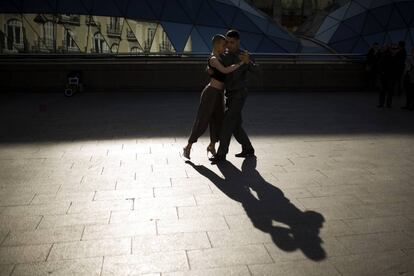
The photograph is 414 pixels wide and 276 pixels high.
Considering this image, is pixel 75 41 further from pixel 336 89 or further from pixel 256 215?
pixel 256 215

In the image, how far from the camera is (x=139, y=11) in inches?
755

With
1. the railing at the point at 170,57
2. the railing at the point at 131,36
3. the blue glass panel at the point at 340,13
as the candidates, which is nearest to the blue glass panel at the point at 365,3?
the blue glass panel at the point at 340,13

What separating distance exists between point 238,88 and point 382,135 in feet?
11.7

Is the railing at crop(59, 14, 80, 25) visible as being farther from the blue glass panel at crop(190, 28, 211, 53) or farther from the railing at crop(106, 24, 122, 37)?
the blue glass panel at crop(190, 28, 211, 53)

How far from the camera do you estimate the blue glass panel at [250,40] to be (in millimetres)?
19844

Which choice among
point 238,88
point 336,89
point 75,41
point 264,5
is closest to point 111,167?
point 238,88

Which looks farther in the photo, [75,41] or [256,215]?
[75,41]

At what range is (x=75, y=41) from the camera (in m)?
19.3

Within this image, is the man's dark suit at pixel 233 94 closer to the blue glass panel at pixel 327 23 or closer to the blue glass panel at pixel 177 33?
the blue glass panel at pixel 177 33

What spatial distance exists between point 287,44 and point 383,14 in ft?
18.8

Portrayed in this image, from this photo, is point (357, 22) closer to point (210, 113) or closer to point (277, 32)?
point (277, 32)

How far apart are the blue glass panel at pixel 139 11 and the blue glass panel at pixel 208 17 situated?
196cm

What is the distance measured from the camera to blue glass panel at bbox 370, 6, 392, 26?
22.6 m

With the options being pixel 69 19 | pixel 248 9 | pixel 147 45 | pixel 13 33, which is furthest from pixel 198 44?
pixel 13 33
